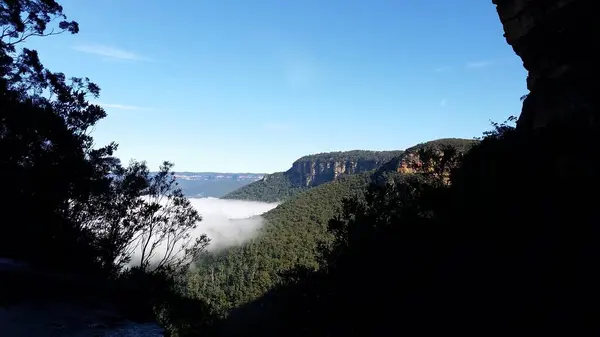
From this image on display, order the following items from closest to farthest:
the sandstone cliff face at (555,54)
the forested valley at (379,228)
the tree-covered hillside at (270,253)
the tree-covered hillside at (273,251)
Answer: the forested valley at (379,228) → the sandstone cliff face at (555,54) → the tree-covered hillside at (273,251) → the tree-covered hillside at (270,253)

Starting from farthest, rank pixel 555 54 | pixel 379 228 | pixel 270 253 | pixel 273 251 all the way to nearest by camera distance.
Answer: pixel 273 251
pixel 270 253
pixel 555 54
pixel 379 228

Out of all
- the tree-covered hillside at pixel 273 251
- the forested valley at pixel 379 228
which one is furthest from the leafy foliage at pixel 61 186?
the tree-covered hillside at pixel 273 251

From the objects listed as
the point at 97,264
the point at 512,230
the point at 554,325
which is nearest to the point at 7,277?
the point at 97,264

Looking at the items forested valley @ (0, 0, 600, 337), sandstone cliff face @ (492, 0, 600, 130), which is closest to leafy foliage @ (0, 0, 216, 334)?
forested valley @ (0, 0, 600, 337)

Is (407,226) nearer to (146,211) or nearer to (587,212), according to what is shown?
(587,212)

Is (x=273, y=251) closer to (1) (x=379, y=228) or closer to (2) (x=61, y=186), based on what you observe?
(2) (x=61, y=186)

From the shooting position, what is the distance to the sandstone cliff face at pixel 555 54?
17297 mm

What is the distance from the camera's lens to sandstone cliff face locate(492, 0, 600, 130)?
1730cm

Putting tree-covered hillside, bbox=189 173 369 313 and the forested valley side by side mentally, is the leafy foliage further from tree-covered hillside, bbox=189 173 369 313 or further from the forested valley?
tree-covered hillside, bbox=189 173 369 313

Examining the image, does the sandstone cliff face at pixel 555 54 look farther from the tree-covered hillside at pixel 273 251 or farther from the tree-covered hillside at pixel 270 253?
the tree-covered hillside at pixel 270 253

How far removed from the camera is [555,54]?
757 inches

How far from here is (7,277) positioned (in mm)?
11352

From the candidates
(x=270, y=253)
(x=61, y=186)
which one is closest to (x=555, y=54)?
(x=61, y=186)

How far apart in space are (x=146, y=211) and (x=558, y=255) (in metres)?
22.7
